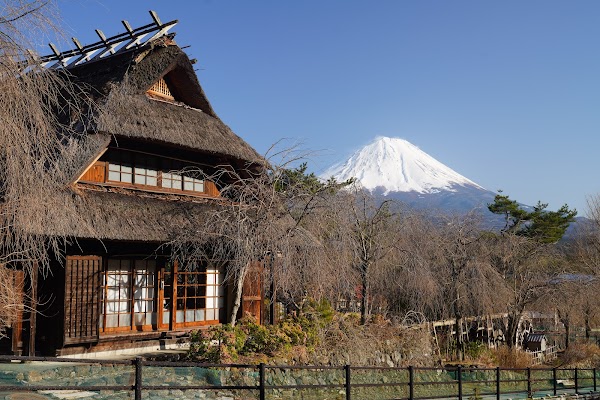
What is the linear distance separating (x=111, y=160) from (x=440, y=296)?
10910 mm

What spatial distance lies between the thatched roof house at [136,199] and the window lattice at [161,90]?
36 millimetres

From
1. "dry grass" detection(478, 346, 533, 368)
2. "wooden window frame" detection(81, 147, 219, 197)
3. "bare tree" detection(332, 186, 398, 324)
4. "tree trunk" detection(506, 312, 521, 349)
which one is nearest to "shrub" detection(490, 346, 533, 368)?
"dry grass" detection(478, 346, 533, 368)

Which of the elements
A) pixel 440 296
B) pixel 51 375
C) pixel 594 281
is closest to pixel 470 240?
pixel 440 296

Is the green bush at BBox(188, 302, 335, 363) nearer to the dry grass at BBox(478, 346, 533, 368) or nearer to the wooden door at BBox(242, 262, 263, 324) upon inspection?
the wooden door at BBox(242, 262, 263, 324)

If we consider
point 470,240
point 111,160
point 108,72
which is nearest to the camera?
point 111,160

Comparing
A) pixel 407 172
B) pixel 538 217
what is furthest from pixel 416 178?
pixel 538 217

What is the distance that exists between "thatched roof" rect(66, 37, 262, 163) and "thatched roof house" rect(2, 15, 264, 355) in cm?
3

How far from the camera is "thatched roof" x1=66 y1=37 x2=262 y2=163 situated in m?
13.7

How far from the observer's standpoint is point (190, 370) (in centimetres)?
1004

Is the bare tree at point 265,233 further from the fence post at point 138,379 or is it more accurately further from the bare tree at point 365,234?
the fence post at point 138,379

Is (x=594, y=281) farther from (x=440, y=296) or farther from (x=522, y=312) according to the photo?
(x=440, y=296)

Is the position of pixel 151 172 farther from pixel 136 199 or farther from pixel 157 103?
pixel 157 103

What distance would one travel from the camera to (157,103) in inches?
597

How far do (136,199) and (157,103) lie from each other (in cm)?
287
